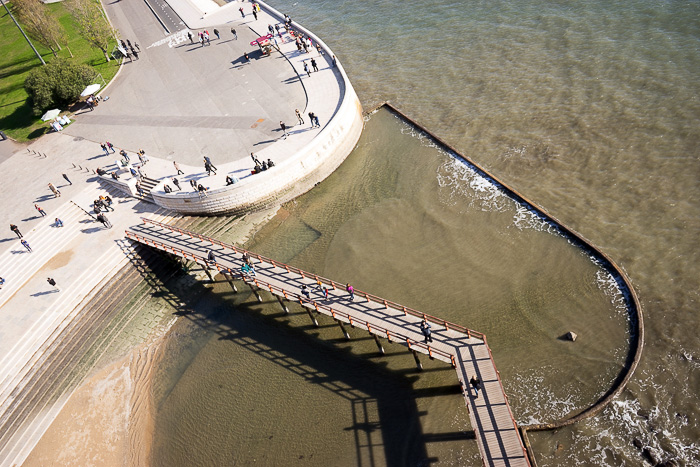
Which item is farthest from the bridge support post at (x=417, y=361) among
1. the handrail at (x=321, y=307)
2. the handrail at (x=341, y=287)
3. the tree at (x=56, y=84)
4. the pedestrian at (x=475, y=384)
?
the tree at (x=56, y=84)

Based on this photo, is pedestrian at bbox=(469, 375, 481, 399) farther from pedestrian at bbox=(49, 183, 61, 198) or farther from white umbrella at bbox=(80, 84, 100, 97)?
white umbrella at bbox=(80, 84, 100, 97)

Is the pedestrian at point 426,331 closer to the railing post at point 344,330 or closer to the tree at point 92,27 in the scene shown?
the railing post at point 344,330

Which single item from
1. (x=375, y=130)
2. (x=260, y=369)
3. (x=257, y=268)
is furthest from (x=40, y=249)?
(x=375, y=130)

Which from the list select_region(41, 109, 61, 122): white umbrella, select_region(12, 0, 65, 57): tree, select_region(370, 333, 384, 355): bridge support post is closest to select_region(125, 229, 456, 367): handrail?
select_region(370, 333, 384, 355): bridge support post

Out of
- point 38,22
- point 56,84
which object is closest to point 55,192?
point 56,84

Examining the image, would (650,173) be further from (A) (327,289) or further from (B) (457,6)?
(B) (457,6)

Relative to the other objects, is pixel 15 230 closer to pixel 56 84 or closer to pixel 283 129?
pixel 283 129
